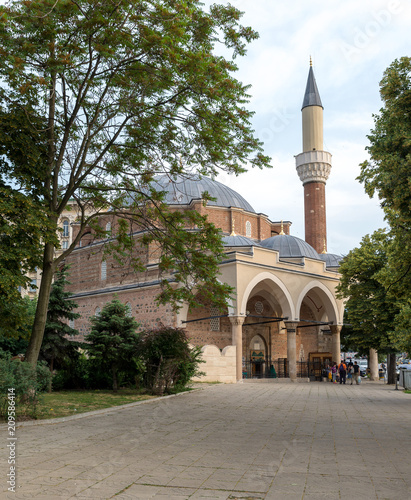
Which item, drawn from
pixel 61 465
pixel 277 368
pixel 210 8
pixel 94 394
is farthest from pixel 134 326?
pixel 277 368

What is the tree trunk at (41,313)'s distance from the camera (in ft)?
32.0

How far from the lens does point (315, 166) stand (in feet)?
119

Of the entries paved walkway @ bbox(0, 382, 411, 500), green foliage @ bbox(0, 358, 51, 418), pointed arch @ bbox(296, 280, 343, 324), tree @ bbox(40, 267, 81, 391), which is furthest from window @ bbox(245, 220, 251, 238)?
green foliage @ bbox(0, 358, 51, 418)

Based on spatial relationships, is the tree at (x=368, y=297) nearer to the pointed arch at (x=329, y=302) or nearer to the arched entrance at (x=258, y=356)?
the pointed arch at (x=329, y=302)

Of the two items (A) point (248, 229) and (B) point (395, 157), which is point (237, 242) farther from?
(B) point (395, 157)

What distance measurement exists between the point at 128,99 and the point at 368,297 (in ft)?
54.3

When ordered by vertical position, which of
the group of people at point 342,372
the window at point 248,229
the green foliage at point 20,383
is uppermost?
the window at point 248,229

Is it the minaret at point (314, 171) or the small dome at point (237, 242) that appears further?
the minaret at point (314, 171)

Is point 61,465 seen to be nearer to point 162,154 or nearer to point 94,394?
point 162,154

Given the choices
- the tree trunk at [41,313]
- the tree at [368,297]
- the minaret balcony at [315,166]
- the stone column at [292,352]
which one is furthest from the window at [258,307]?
the tree trunk at [41,313]

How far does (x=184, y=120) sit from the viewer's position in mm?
10312

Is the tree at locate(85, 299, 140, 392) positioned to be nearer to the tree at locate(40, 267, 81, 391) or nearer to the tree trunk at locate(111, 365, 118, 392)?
the tree trunk at locate(111, 365, 118, 392)

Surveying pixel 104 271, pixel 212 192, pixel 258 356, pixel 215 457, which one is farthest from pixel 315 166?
pixel 215 457

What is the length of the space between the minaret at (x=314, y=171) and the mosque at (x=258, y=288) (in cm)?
7
